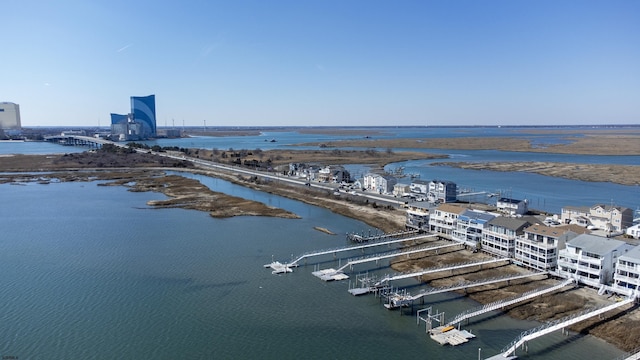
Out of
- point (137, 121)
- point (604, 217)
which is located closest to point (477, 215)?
point (604, 217)

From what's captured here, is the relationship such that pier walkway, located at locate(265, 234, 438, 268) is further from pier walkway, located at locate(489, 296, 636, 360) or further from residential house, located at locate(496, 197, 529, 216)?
pier walkway, located at locate(489, 296, 636, 360)

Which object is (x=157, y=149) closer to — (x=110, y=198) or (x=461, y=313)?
(x=110, y=198)

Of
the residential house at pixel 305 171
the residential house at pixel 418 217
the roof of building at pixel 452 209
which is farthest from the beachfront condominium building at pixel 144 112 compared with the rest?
the roof of building at pixel 452 209

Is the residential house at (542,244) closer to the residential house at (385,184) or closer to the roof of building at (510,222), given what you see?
the roof of building at (510,222)

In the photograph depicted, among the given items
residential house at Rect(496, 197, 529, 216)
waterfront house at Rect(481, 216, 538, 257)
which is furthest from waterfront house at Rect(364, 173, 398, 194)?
waterfront house at Rect(481, 216, 538, 257)

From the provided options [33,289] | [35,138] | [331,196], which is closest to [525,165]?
[331,196]

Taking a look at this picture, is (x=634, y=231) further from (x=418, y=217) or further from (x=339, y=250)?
(x=339, y=250)
